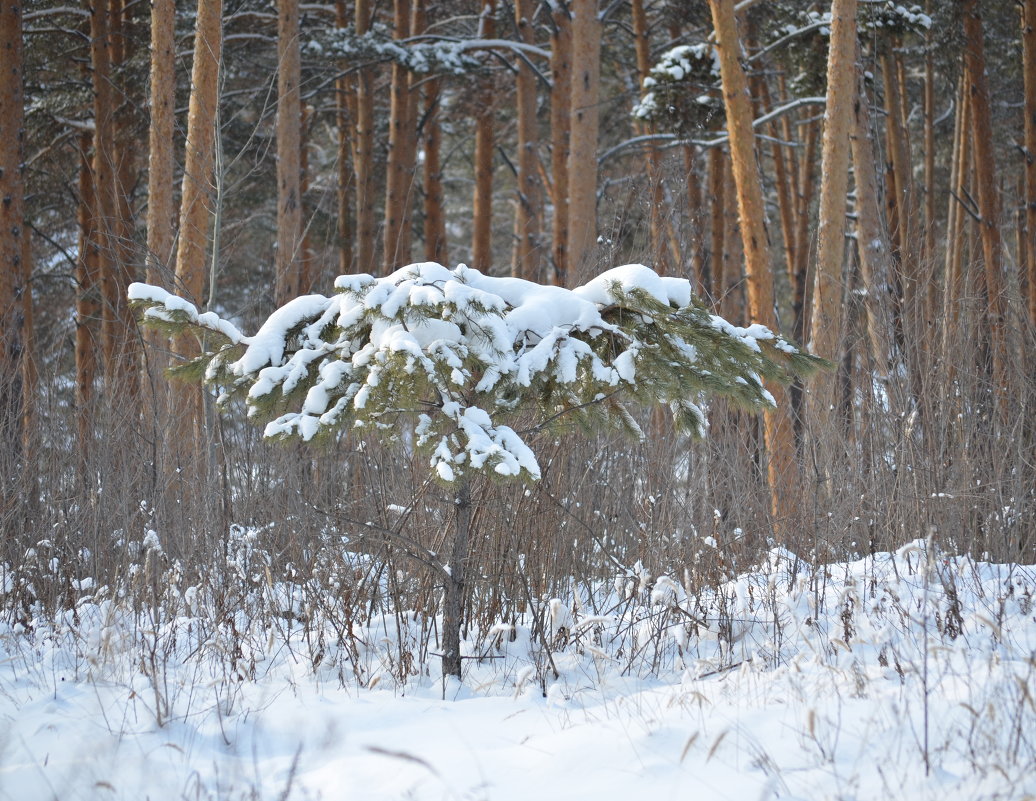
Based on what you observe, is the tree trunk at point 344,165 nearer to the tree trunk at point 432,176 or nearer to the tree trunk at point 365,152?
the tree trunk at point 365,152

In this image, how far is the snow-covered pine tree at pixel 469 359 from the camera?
3.57 metres

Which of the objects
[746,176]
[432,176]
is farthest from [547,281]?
[432,176]

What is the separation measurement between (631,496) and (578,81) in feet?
17.6

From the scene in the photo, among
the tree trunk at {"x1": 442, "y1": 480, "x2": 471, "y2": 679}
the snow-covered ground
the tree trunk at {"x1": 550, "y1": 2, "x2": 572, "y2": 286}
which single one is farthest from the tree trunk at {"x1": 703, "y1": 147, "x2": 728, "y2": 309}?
the tree trunk at {"x1": 442, "y1": 480, "x2": 471, "y2": 679}

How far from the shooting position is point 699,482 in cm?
591

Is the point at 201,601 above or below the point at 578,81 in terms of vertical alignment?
below

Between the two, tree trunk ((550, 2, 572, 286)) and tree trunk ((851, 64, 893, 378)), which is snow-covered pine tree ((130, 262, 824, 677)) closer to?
tree trunk ((851, 64, 893, 378))

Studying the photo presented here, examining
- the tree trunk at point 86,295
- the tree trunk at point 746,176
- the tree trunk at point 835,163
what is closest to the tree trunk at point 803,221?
the tree trunk at point 835,163

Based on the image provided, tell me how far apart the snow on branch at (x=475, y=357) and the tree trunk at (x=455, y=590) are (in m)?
0.43

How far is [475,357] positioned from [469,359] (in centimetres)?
4

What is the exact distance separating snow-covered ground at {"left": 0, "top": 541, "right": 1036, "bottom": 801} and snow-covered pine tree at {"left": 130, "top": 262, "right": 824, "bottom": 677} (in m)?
0.62

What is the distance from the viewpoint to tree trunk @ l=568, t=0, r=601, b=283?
9.19 m

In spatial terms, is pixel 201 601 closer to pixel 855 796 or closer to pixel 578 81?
pixel 855 796

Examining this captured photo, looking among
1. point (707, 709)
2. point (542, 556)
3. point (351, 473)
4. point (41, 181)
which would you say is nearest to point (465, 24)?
point (41, 181)
